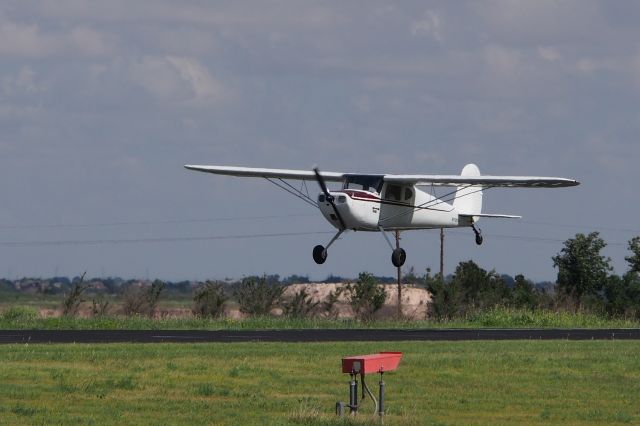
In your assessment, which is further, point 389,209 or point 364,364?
point 389,209

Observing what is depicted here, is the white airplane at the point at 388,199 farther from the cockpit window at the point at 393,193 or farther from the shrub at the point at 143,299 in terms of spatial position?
the shrub at the point at 143,299

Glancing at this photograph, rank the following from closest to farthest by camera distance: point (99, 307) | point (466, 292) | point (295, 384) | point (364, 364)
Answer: point (364, 364), point (295, 384), point (99, 307), point (466, 292)

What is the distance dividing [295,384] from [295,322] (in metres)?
22.0

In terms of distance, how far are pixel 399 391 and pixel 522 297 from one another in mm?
42231

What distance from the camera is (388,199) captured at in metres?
45.5

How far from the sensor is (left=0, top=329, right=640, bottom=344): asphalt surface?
129 feet

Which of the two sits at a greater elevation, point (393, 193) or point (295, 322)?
point (393, 193)

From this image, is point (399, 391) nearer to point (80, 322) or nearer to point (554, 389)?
point (554, 389)

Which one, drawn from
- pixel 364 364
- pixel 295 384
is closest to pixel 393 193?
pixel 295 384

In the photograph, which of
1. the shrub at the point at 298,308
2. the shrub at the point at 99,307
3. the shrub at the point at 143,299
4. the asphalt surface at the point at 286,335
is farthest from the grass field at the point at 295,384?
the shrub at the point at 298,308

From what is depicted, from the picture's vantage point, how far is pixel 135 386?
26.6m

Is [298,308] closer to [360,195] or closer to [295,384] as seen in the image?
[360,195]

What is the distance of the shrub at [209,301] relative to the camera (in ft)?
188

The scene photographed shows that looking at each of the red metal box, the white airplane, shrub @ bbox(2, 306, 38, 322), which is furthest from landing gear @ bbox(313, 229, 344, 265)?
the red metal box
